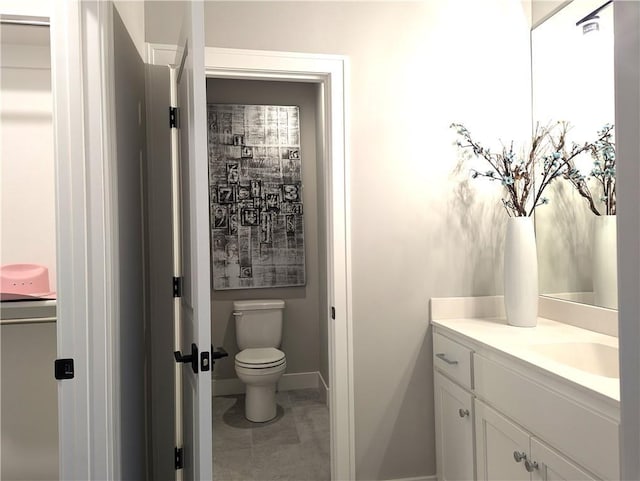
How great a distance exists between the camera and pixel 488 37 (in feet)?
7.51

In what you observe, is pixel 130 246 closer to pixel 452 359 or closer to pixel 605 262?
pixel 452 359

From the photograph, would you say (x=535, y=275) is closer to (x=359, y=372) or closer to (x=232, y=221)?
(x=359, y=372)

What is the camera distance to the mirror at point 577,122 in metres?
1.87

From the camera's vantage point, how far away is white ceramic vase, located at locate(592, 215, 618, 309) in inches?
73.0

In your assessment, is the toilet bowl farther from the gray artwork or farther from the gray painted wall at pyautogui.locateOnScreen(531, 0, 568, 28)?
the gray painted wall at pyautogui.locateOnScreen(531, 0, 568, 28)

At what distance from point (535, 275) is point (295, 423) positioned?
1964mm

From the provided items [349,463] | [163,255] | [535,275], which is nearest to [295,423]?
[349,463]

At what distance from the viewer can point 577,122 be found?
2.04 meters

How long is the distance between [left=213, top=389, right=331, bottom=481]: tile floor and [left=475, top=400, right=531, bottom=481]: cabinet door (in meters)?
1.01

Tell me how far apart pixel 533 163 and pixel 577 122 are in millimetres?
294

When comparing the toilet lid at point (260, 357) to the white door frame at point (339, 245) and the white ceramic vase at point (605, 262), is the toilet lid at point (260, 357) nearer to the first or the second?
the white door frame at point (339, 245)

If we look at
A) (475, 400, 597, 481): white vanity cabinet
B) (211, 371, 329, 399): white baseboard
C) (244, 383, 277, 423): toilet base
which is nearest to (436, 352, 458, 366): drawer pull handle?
(475, 400, 597, 481): white vanity cabinet

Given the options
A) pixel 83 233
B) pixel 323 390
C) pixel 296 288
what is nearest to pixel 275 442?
pixel 323 390

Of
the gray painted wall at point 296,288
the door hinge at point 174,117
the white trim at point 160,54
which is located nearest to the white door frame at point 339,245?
the white trim at point 160,54
